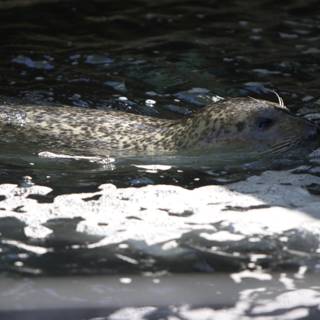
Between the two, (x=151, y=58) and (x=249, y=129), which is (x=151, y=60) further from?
(x=249, y=129)

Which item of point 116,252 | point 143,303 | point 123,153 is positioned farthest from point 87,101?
point 143,303

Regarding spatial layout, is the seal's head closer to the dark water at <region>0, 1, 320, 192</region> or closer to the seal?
the seal

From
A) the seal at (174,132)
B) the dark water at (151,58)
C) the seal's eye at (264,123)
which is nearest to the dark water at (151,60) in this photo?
the dark water at (151,58)

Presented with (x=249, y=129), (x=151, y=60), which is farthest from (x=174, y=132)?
(x=151, y=60)

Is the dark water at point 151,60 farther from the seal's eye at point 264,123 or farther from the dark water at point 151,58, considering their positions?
the seal's eye at point 264,123

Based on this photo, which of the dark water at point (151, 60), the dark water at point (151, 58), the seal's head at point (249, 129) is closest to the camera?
the dark water at point (151, 60)

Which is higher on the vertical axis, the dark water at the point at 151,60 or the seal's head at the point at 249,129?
the dark water at the point at 151,60
